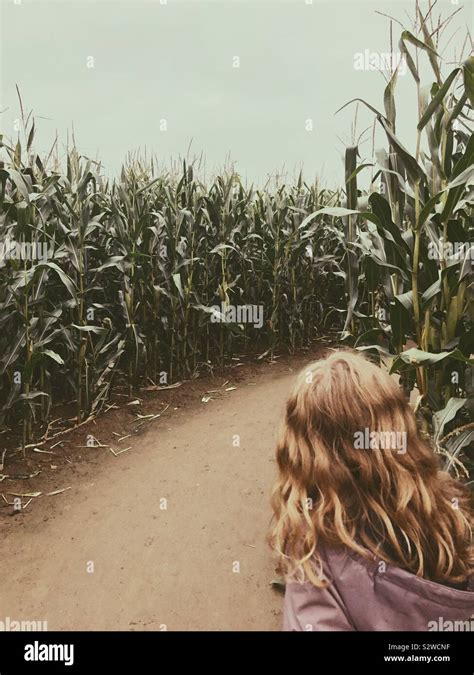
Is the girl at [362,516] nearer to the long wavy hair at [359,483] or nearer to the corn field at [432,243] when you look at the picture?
the long wavy hair at [359,483]

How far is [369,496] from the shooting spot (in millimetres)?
1479

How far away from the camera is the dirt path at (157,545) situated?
8.11 feet

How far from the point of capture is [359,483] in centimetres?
150

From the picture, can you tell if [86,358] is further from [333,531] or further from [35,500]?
[333,531]

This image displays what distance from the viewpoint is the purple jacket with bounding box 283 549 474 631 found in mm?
1276

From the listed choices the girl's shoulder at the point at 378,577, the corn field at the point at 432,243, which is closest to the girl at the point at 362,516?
the girl's shoulder at the point at 378,577

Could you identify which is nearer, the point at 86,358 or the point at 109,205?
the point at 86,358

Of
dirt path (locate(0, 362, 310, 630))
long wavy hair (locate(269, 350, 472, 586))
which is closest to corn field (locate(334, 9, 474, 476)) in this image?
long wavy hair (locate(269, 350, 472, 586))

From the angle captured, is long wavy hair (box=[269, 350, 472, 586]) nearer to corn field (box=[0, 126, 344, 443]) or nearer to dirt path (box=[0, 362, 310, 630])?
dirt path (box=[0, 362, 310, 630])

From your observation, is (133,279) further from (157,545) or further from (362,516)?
(362,516)

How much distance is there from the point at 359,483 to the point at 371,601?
0.96ft

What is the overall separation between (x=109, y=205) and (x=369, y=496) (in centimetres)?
430

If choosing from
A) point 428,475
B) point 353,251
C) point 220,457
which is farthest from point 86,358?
point 428,475
